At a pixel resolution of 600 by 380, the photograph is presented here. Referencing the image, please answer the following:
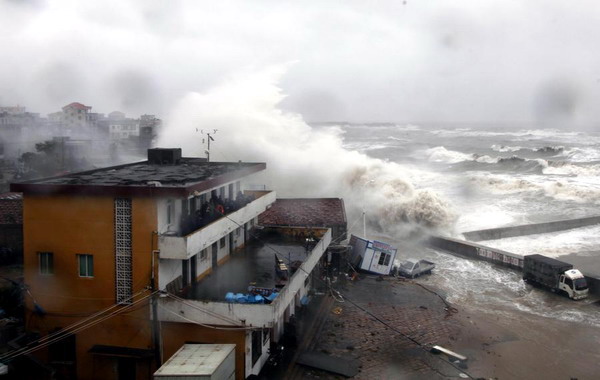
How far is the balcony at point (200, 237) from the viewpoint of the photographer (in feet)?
36.1

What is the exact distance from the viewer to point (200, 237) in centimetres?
1178

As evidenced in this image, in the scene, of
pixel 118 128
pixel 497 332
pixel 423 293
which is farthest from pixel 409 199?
pixel 118 128

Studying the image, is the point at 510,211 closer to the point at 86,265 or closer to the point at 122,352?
the point at 122,352

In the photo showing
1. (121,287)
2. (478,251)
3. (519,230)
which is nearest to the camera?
(121,287)

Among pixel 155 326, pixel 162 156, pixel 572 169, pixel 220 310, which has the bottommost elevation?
pixel 155 326

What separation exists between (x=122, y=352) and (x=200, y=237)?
Result: 9.77ft

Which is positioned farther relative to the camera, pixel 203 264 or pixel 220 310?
pixel 203 264

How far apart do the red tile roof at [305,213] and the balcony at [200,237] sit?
16.3 ft

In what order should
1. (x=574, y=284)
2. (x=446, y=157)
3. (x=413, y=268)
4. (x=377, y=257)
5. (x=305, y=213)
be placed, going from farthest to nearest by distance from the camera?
(x=446, y=157)
(x=305, y=213)
(x=377, y=257)
(x=413, y=268)
(x=574, y=284)

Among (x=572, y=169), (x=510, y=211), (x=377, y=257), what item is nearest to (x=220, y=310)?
(x=377, y=257)

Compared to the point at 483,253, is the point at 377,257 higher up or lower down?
higher up

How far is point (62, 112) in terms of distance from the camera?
5416 cm

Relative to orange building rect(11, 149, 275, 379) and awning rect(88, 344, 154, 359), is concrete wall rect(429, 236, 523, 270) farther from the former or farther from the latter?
awning rect(88, 344, 154, 359)

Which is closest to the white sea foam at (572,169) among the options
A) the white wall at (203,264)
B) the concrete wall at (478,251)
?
the concrete wall at (478,251)
